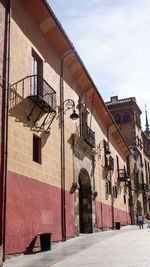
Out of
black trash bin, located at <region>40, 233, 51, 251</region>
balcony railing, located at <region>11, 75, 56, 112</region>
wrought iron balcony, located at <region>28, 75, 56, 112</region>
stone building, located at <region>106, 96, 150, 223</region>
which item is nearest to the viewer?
balcony railing, located at <region>11, 75, 56, 112</region>

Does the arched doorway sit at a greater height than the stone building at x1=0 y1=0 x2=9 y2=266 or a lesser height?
lesser

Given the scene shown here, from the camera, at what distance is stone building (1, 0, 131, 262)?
1046cm

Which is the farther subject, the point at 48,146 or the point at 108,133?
the point at 108,133

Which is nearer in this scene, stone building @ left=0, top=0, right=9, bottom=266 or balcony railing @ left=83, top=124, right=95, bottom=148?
stone building @ left=0, top=0, right=9, bottom=266

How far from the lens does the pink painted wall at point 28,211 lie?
9.71 metres

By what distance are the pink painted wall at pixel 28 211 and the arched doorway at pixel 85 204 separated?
5.79 meters

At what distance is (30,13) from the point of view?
1298 centimetres

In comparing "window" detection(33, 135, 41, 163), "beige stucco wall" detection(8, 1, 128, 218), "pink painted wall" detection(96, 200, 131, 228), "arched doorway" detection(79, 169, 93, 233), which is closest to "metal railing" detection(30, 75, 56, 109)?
"beige stucco wall" detection(8, 1, 128, 218)

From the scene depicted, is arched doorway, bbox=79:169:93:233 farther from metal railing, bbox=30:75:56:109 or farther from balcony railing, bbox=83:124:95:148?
metal railing, bbox=30:75:56:109

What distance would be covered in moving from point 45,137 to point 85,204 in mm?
7960

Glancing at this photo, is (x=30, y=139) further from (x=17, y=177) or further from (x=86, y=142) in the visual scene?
(x=86, y=142)

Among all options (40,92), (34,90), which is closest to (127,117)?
(40,92)

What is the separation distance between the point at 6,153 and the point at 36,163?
2412 mm

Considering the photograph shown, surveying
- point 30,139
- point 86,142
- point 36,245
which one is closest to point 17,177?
point 30,139
